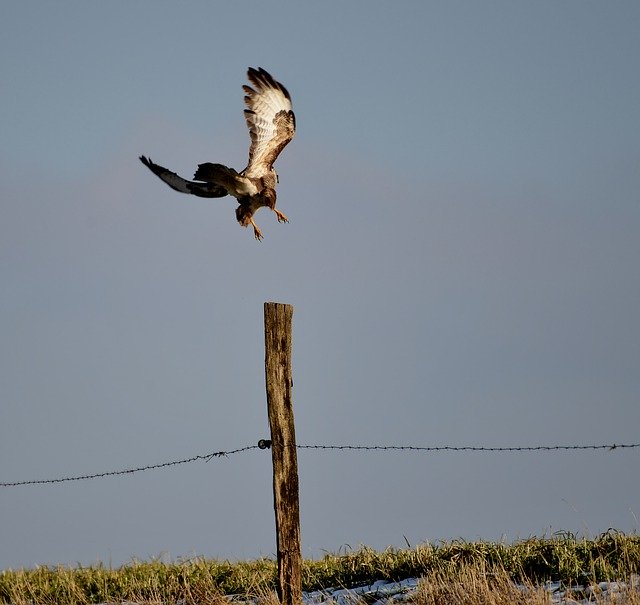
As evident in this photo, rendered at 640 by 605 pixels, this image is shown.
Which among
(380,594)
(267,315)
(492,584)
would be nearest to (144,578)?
(380,594)

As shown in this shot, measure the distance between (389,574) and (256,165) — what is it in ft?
23.3

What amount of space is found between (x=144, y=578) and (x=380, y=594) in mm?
3242

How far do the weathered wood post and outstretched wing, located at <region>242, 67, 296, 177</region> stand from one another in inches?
259

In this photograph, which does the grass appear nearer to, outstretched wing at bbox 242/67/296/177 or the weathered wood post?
the weathered wood post

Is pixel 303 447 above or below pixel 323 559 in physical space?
above

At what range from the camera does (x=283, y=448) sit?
30.1 feet

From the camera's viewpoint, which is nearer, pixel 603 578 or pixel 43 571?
pixel 603 578

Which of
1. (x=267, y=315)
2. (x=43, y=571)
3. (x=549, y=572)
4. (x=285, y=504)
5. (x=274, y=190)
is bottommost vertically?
(x=43, y=571)

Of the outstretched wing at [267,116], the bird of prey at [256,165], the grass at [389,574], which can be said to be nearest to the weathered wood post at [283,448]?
the grass at [389,574]

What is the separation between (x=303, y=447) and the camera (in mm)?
Result: 9406

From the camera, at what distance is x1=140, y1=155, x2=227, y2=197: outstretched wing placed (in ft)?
46.3

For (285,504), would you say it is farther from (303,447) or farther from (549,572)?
(549,572)

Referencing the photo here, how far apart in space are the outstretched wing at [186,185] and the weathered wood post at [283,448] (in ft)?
17.1

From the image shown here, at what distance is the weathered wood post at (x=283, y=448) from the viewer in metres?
9.05
